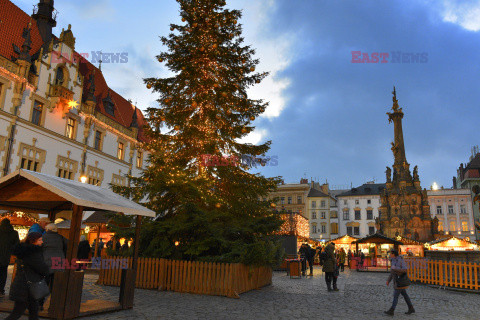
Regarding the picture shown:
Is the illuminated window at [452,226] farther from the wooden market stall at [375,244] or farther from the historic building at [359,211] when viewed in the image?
the wooden market stall at [375,244]

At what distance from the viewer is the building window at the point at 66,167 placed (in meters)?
A: 27.3

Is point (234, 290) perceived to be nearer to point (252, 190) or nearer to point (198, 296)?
point (198, 296)

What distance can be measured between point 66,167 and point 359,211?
57.1m

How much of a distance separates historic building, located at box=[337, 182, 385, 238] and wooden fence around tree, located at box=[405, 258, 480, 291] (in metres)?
53.2

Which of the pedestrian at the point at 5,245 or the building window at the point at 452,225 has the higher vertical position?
the building window at the point at 452,225

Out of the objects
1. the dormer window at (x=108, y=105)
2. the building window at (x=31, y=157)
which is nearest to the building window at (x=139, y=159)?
the dormer window at (x=108, y=105)

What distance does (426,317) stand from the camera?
9125 millimetres

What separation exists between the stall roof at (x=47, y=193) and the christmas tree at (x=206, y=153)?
3.80 metres

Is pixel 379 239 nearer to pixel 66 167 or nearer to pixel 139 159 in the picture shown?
pixel 66 167

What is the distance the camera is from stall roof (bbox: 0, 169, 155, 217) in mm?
7270

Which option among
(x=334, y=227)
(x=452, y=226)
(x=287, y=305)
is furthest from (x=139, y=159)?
(x=452, y=226)

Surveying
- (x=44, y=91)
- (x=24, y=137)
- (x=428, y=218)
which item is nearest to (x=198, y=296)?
(x=24, y=137)

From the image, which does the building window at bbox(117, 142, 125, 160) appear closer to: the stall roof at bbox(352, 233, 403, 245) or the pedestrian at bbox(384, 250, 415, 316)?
the stall roof at bbox(352, 233, 403, 245)

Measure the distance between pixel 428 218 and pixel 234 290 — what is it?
35607 millimetres
